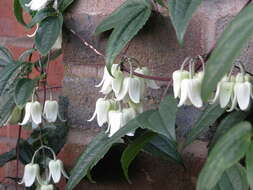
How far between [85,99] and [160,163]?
184mm

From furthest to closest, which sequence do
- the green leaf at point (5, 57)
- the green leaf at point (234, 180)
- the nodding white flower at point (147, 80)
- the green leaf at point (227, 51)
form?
the green leaf at point (5, 57) < the nodding white flower at point (147, 80) < the green leaf at point (234, 180) < the green leaf at point (227, 51)

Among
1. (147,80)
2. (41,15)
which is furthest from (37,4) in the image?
(147,80)

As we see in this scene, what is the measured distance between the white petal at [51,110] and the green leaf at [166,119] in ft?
0.96

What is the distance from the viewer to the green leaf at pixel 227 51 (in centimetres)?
48

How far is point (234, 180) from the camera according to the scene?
0.65 m

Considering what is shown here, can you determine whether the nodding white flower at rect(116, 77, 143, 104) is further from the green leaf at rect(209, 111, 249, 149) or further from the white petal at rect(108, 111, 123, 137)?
the green leaf at rect(209, 111, 249, 149)

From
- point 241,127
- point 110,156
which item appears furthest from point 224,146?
point 110,156

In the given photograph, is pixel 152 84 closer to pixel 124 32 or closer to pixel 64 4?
pixel 124 32

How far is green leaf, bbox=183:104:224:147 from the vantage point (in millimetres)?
745

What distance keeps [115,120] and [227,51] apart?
36 cm

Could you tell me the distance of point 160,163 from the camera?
0.95 meters

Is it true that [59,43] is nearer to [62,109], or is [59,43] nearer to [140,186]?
[62,109]

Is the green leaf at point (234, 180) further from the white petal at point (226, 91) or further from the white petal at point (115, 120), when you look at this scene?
the white petal at point (115, 120)

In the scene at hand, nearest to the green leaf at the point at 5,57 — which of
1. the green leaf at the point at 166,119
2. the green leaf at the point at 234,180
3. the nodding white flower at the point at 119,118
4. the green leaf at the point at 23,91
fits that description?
the green leaf at the point at 23,91
